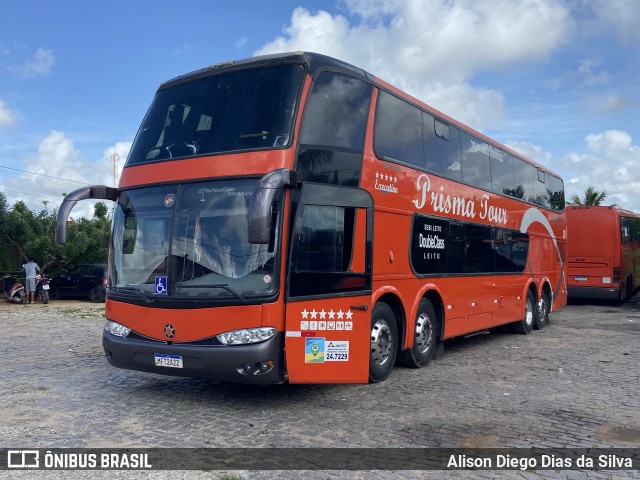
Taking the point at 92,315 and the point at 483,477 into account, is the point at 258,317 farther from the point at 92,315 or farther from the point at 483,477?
the point at 92,315

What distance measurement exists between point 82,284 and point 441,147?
59.2 feet

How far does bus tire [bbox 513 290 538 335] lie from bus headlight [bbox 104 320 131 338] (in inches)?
388

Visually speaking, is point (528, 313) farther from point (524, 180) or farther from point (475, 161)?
point (475, 161)

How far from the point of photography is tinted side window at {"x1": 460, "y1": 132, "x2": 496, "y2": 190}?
11.4 metres

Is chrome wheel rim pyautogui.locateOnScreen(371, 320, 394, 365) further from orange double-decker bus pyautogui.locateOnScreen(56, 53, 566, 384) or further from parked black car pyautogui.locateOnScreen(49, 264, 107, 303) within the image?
parked black car pyautogui.locateOnScreen(49, 264, 107, 303)

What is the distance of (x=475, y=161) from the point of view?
11.9 meters

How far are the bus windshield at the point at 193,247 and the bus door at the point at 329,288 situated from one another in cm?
41

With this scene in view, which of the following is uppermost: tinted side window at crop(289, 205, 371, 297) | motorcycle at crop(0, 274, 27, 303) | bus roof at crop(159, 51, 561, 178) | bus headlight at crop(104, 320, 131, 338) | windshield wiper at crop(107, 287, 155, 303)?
bus roof at crop(159, 51, 561, 178)

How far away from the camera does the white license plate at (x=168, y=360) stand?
689cm

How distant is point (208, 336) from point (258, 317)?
2.13 ft

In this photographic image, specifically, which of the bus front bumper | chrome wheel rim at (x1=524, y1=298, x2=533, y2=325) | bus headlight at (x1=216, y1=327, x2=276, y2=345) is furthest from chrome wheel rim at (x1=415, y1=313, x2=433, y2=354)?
chrome wheel rim at (x1=524, y1=298, x2=533, y2=325)

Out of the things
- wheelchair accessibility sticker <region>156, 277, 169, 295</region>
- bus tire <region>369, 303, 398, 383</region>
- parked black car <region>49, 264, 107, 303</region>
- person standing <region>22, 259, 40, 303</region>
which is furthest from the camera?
parked black car <region>49, 264, 107, 303</region>

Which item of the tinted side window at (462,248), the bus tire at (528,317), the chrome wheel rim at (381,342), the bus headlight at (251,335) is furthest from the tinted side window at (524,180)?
the bus headlight at (251,335)

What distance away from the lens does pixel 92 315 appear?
60.7ft
